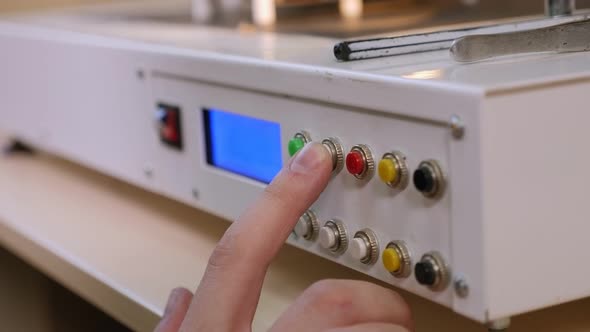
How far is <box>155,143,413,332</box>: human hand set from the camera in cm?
43

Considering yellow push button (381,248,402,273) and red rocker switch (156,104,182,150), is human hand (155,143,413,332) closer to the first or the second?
yellow push button (381,248,402,273)

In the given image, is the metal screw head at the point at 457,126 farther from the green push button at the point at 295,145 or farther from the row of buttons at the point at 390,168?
the green push button at the point at 295,145

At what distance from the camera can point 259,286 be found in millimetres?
444

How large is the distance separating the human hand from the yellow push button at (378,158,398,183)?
1.7 inches

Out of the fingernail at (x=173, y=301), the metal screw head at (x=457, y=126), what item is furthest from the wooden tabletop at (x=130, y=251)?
the metal screw head at (x=457, y=126)

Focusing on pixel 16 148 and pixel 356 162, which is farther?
pixel 16 148

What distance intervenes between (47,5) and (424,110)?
1.29 m

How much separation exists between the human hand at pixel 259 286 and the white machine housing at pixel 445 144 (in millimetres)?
20

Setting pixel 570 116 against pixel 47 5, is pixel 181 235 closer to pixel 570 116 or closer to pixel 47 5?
pixel 570 116

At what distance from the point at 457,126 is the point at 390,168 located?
53mm

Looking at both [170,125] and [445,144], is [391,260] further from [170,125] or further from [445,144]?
[170,125]

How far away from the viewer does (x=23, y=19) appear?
3.66ft

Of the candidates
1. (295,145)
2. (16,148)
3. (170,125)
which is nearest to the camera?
(295,145)

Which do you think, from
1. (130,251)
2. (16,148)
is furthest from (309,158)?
(16,148)
